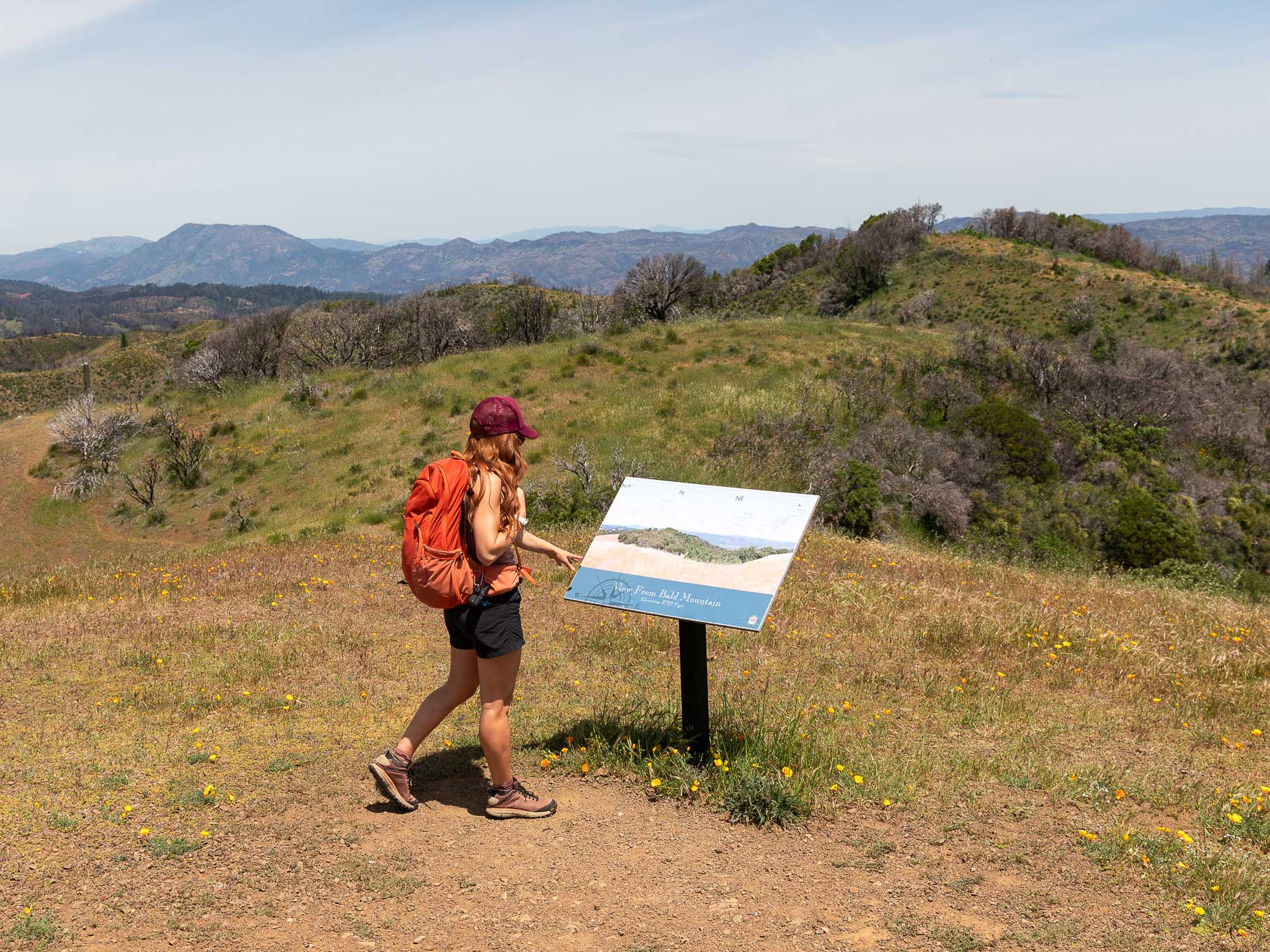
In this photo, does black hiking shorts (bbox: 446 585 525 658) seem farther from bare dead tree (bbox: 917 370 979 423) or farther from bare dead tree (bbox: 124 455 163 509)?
bare dead tree (bbox: 124 455 163 509)

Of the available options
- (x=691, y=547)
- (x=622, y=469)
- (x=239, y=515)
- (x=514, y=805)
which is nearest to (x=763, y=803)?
(x=514, y=805)

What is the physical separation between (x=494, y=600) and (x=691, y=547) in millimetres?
1143

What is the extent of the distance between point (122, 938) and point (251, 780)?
1.42m

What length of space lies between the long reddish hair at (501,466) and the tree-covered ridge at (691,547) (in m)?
0.86

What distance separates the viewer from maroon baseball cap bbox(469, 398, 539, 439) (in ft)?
13.4

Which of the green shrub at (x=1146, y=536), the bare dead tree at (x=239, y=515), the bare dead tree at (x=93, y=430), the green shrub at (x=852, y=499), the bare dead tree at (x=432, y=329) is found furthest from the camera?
the bare dead tree at (x=432, y=329)

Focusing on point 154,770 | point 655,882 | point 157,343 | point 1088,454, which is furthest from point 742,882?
point 157,343

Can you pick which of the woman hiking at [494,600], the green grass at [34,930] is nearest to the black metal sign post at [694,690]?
the woman hiking at [494,600]

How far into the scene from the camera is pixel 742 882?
4.02 metres

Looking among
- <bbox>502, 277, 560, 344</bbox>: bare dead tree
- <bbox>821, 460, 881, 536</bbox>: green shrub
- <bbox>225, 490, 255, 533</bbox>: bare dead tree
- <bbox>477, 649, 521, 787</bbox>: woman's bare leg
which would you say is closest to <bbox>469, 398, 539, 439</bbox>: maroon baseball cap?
<bbox>477, 649, 521, 787</bbox>: woman's bare leg

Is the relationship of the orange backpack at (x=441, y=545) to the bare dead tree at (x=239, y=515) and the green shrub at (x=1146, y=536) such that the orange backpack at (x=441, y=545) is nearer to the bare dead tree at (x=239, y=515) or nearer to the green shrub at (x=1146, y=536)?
the bare dead tree at (x=239, y=515)

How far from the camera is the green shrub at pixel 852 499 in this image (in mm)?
17547

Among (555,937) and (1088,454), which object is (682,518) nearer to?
(555,937)

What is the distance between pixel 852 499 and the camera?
57.9 ft
